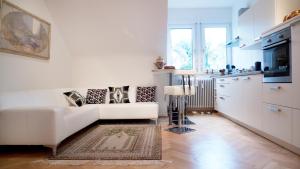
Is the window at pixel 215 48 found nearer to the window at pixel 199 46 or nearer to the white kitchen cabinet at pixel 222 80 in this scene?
the window at pixel 199 46

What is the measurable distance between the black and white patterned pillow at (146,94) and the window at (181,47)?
1.40m

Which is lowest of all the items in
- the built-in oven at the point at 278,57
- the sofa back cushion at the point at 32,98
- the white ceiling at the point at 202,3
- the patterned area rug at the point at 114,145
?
the patterned area rug at the point at 114,145

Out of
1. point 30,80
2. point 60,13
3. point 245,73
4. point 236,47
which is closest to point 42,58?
point 30,80

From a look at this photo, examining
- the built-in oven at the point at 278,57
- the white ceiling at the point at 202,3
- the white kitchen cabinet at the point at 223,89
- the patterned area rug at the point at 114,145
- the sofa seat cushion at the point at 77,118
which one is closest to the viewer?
the patterned area rug at the point at 114,145

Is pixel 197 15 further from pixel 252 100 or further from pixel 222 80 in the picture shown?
pixel 252 100

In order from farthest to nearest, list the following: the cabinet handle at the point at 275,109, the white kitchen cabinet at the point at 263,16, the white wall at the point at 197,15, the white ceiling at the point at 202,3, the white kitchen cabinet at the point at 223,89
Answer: the white wall at the point at 197,15
the white ceiling at the point at 202,3
the white kitchen cabinet at the point at 223,89
the white kitchen cabinet at the point at 263,16
the cabinet handle at the point at 275,109

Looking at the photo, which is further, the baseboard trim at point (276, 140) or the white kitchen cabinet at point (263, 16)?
the white kitchen cabinet at point (263, 16)

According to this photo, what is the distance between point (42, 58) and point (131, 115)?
5.83ft

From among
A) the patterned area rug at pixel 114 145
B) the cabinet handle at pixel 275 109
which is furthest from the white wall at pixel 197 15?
the cabinet handle at pixel 275 109

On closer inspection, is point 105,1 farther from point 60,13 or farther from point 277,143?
point 277,143

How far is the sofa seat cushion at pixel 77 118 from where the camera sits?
2.51 meters

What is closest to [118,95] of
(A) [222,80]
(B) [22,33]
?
(B) [22,33]

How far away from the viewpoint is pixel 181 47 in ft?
17.6

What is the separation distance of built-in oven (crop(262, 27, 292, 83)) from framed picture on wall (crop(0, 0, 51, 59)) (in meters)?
3.29
